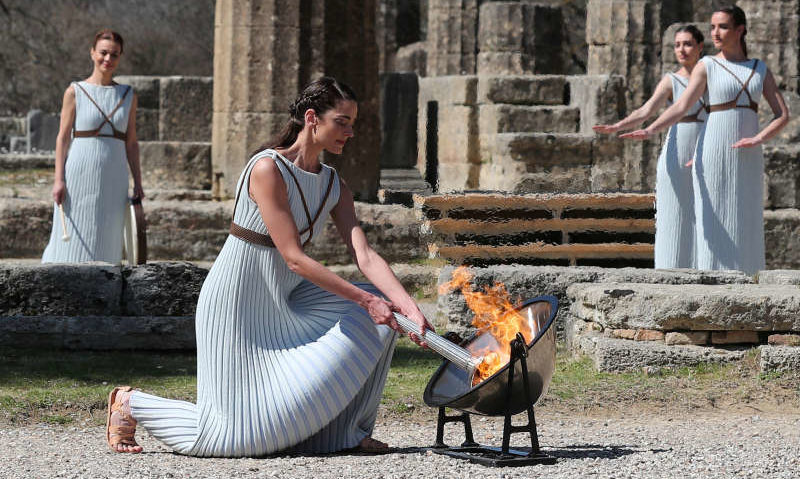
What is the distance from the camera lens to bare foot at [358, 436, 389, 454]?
4.79m

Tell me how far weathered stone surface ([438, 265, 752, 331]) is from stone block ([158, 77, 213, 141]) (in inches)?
254

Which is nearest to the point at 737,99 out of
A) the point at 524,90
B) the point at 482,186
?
the point at 482,186

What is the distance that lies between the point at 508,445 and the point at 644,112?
4.10 meters

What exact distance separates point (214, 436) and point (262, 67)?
6.60 metres

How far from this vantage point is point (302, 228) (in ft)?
16.0

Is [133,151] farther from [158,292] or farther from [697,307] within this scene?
[697,307]

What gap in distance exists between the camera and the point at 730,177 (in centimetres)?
815

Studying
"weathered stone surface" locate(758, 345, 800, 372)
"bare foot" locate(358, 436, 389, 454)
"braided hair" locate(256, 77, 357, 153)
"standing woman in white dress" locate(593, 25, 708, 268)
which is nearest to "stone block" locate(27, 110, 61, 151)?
"standing woman in white dress" locate(593, 25, 708, 268)

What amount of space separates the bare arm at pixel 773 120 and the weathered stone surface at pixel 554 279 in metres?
0.84

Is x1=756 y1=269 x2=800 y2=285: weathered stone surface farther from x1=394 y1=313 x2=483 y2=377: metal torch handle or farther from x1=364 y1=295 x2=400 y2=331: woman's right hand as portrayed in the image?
x1=364 y1=295 x2=400 y2=331: woman's right hand

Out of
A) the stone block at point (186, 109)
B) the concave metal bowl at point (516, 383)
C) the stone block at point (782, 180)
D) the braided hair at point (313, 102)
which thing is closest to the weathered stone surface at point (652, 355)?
the concave metal bowl at point (516, 383)

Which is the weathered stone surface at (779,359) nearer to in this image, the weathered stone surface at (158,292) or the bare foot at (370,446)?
the bare foot at (370,446)

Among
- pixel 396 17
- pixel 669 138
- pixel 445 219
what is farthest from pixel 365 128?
pixel 396 17

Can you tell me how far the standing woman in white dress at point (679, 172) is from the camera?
8.45 m
